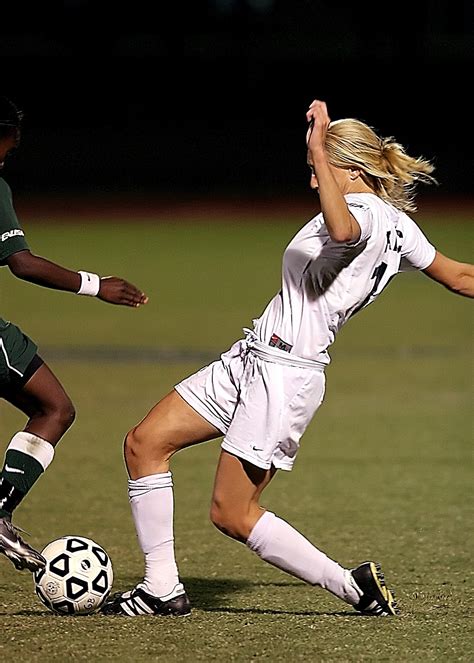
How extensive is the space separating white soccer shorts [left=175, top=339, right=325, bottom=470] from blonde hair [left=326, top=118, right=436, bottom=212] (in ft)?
2.41

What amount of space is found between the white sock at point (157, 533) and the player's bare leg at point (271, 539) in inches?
8.7

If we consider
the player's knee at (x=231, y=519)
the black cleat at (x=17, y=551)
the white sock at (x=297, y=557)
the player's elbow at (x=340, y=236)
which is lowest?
the black cleat at (x=17, y=551)

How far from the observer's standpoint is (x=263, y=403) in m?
4.94

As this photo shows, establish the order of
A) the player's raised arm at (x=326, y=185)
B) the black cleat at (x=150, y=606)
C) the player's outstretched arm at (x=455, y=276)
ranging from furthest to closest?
the player's outstretched arm at (x=455, y=276) → the black cleat at (x=150, y=606) → the player's raised arm at (x=326, y=185)

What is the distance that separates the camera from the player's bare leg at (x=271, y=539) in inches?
196

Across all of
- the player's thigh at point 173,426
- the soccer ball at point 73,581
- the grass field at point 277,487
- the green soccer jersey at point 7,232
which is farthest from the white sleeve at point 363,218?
the soccer ball at point 73,581

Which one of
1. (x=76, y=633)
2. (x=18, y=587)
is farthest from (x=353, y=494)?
(x=76, y=633)

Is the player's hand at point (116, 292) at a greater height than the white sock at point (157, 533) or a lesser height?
greater

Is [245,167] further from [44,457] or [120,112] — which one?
[44,457]

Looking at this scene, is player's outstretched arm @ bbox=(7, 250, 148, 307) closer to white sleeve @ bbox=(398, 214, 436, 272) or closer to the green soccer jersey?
the green soccer jersey

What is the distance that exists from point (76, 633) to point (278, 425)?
3.45ft

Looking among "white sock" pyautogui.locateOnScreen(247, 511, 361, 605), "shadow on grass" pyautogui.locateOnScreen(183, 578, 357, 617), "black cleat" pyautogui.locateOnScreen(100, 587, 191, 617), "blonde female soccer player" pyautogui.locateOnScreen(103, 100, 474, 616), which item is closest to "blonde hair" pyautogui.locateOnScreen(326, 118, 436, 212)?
"blonde female soccer player" pyautogui.locateOnScreen(103, 100, 474, 616)

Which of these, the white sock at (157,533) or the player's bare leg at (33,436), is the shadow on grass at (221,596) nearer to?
the white sock at (157,533)

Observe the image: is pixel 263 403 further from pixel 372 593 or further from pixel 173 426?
pixel 372 593
